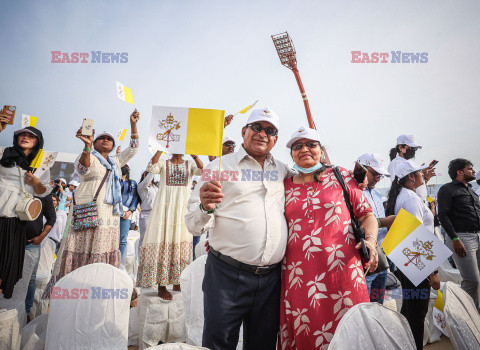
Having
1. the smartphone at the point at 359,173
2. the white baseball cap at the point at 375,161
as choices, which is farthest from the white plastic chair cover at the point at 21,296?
the white baseball cap at the point at 375,161

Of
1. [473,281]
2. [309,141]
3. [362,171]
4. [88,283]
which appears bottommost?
[473,281]

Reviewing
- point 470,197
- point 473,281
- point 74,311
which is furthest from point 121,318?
point 470,197

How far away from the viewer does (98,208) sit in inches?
126

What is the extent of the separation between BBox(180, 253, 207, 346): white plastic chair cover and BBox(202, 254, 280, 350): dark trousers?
111 centimetres

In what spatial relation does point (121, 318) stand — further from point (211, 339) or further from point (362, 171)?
point (362, 171)

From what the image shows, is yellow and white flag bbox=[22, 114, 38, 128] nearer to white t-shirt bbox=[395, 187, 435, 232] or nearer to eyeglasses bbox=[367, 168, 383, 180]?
eyeglasses bbox=[367, 168, 383, 180]

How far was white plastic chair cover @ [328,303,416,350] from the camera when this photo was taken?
48.6 inches

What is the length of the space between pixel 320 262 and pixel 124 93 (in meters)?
2.48

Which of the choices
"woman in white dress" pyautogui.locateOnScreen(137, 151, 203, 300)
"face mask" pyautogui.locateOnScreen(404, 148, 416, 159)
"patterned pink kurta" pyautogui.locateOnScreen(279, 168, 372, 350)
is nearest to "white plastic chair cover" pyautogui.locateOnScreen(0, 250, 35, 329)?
"woman in white dress" pyautogui.locateOnScreen(137, 151, 203, 300)

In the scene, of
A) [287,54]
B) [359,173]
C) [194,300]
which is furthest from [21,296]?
[287,54]

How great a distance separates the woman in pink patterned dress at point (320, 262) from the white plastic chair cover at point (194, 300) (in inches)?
52.7

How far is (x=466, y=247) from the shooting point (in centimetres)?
389

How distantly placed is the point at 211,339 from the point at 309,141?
1.62 metres

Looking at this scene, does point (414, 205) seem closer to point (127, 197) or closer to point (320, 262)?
point (320, 262)
